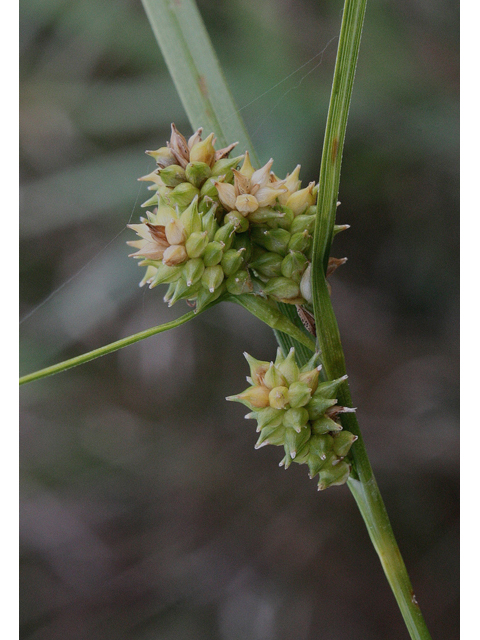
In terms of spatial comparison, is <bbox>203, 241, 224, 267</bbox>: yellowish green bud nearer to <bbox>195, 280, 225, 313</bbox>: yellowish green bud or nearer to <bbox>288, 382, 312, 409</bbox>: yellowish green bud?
<bbox>195, 280, 225, 313</bbox>: yellowish green bud

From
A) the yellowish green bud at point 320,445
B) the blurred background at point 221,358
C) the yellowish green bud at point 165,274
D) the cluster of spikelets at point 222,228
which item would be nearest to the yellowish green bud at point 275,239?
the cluster of spikelets at point 222,228

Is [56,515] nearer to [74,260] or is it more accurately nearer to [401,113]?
[74,260]

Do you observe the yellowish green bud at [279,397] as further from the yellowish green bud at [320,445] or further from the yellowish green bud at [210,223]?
the yellowish green bud at [210,223]

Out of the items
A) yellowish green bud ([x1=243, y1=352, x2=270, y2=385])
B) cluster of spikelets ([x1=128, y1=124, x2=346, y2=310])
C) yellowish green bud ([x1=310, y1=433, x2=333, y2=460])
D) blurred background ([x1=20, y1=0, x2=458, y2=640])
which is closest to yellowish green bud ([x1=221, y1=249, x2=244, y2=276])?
cluster of spikelets ([x1=128, y1=124, x2=346, y2=310])

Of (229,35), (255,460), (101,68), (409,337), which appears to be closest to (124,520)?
(255,460)

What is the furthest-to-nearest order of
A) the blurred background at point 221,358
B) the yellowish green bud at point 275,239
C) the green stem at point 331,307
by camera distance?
the blurred background at point 221,358 → the yellowish green bud at point 275,239 → the green stem at point 331,307
